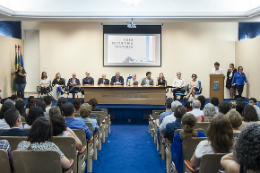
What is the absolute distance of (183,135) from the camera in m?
2.74

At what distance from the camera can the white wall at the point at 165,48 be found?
1104 cm

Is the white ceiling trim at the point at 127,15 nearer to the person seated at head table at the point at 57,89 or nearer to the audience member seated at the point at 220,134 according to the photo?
the person seated at head table at the point at 57,89

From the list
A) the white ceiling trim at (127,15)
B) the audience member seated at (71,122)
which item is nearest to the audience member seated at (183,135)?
the audience member seated at (71,122)

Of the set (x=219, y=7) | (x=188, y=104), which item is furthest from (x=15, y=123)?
(x=219, y=7)

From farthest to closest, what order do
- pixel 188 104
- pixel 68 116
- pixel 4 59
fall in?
1. pixel 4 59
2. pixel 188 104
3. pixel 68 116

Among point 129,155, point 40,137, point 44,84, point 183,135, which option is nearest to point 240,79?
point 129,155

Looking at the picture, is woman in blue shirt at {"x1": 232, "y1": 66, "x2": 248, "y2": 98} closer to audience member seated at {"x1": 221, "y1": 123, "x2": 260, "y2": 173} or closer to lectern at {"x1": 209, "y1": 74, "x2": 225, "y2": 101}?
lectern at {"x1": 209, "y1": 74, "x2": 225, "y2": 101}

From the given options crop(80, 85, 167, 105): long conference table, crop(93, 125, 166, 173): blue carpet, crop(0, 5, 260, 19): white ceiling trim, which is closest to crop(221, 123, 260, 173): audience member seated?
crop(93, 125, 166, 173): blue carpet

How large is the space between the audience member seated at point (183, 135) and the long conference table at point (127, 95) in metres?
4.96

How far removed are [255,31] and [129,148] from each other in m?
7.95

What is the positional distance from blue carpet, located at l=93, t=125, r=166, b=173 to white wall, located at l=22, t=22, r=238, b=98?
18.0 feet

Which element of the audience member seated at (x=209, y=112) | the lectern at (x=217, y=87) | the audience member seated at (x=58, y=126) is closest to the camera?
the audience member seated at (x=58, y=126)

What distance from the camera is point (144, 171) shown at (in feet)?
12.3

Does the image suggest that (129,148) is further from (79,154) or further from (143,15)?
(143,15)
